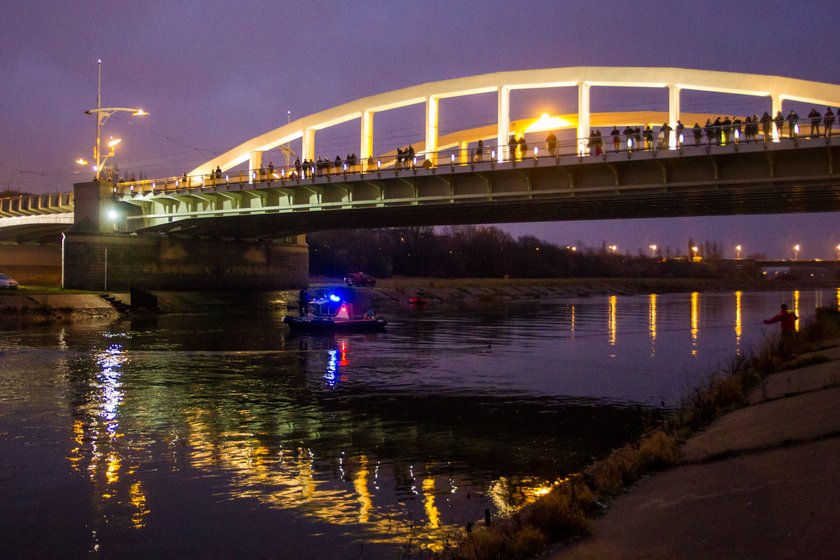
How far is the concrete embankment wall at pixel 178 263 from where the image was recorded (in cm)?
6131

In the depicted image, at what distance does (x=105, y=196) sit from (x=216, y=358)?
40333mm

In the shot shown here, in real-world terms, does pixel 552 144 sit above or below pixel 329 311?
above

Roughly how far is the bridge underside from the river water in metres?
8.88

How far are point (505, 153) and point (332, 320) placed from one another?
16495mm

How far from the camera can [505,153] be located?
50.7 meters

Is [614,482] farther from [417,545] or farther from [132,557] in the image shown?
[132,557]

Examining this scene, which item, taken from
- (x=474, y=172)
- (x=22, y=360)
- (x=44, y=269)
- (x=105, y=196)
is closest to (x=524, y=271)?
(x=44, y=269)

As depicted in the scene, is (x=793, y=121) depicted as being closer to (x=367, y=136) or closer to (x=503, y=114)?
(x=503, y=114)

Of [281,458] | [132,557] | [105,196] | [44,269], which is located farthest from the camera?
[44,269]

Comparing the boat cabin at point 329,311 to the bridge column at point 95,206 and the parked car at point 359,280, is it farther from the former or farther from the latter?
the parked car at point 359,280

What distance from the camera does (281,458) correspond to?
13.2 m

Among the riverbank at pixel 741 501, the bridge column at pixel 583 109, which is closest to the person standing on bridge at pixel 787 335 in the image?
the riverbank at pixel 741 501

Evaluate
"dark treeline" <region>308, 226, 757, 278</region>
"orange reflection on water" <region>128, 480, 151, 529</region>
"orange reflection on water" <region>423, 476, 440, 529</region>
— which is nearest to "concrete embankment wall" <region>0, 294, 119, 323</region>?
"orange reflection on water" <region>128, 480, 151, 529</region>

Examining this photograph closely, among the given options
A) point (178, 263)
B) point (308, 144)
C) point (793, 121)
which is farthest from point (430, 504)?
point (178, 263)
